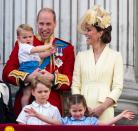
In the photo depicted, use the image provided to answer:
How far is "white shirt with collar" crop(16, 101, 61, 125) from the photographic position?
28.3 ft

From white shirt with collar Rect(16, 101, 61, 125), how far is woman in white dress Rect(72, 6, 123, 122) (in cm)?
32

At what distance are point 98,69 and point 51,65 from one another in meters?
0.48

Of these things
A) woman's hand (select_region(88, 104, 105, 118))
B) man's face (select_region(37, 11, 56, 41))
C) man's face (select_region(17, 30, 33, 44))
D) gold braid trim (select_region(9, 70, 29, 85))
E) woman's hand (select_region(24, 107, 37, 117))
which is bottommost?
woman's hand (select_region(88, 104, 105, 118))

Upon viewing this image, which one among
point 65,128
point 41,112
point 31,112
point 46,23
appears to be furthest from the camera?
point 46,23

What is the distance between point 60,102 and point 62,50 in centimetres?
51

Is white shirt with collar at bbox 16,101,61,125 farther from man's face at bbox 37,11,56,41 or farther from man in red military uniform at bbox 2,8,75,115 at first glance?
man's face at bbox 37,11,56,41

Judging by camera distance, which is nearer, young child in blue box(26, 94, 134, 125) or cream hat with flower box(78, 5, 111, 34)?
young child in blue box(26, 94, 134, 125)

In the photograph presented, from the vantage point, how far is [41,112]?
8.67 meters

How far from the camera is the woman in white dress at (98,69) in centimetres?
887

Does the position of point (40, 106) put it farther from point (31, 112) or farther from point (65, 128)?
point (65, 128)

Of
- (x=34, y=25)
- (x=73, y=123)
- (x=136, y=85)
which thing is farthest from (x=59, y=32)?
(x=73, y=123)

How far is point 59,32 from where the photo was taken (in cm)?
1030

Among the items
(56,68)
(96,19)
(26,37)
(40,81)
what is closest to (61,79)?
(56,68)

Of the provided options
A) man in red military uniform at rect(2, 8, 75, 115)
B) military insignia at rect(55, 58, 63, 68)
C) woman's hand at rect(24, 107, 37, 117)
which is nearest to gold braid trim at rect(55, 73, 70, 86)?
man in red military uniform at rect(2, 8, 75, 115)
